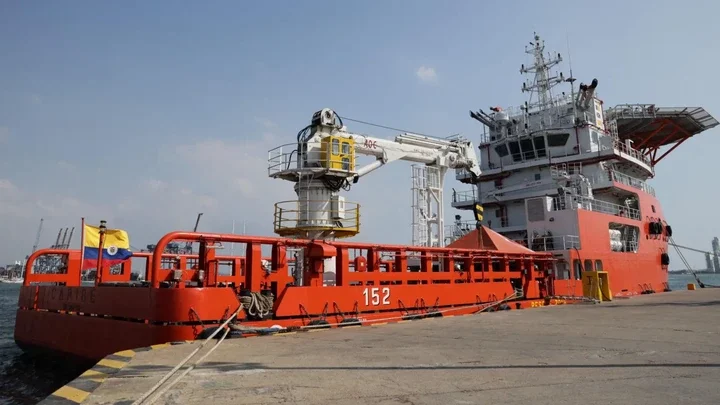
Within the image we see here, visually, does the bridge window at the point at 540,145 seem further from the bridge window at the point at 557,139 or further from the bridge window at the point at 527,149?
the bridge window at the point at 557,139

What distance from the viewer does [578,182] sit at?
2302 cm

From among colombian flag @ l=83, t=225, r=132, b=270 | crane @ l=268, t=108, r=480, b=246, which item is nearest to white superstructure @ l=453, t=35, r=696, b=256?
crane @ l=268, t=108, r=480, b=246

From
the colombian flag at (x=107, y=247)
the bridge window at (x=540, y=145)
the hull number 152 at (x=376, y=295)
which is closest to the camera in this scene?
the hull number 152 at (x=376, y=295)

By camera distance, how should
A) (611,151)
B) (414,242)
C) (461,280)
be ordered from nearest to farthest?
(461,280) < (414,242) < (611,151)

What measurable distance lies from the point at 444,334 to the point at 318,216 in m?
5.98

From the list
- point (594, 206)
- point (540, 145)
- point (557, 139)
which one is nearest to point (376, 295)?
point (594, 206)

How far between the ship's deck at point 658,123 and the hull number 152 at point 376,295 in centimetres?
2331

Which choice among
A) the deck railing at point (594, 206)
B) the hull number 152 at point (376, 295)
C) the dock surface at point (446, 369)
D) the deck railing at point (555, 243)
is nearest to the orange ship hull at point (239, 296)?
the hull number 152 at point (376, 295)

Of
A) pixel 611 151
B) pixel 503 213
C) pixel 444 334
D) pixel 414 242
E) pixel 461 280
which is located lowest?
pixel 444 334

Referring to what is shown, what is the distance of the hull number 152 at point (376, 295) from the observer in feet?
38.7

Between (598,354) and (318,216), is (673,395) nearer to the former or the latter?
(598,354)

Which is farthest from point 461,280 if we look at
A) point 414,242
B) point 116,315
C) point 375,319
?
point 116,315

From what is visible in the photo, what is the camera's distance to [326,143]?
1395 cm

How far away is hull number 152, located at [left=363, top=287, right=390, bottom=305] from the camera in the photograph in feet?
38.7
